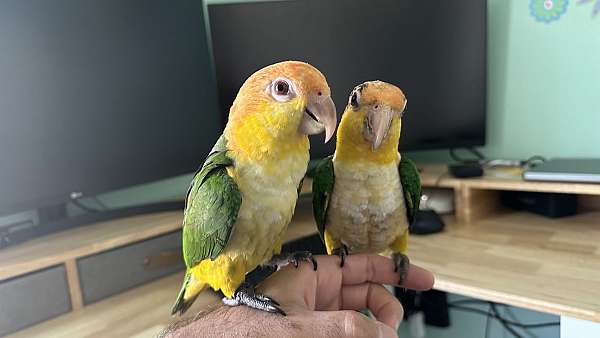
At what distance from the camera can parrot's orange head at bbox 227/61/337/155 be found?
20.8 inches

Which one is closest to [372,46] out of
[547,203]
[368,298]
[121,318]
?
[547,203]

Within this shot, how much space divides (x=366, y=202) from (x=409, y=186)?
0.25ft

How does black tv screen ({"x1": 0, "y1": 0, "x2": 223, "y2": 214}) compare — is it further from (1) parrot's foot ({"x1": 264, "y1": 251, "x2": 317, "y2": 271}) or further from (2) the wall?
(2) the wall

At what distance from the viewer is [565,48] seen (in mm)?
1357

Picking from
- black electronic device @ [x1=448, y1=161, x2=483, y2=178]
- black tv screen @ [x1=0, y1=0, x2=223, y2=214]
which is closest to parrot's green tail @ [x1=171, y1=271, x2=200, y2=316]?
black tv screen @ [x1=0, y1=0, x2=223, y2=214]

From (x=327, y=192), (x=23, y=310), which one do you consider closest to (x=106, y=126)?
(x=23, y=310)

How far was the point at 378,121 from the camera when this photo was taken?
2.09 ft

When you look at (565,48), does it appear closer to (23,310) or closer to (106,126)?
(106,126)

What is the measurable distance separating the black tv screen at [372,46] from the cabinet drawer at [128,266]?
446mm

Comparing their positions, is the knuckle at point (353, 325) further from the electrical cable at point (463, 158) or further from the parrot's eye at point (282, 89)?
the electrical cable at point (463, 158)

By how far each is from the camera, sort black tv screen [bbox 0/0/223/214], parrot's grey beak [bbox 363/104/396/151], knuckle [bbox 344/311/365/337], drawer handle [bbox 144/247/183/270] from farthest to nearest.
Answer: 1. drawer handle [bbox 144/247/183/270]
2. black tv screen [bbox 0/0/223/214]
3. parrot's grey beak [bbox 363/104/396/151]
4. knuckle [bbox 344/311/365/337]

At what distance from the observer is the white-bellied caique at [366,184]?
0.65 m

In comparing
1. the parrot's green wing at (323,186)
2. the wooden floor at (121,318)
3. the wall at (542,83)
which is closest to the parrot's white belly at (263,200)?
the parrot's green wing at (323,186)

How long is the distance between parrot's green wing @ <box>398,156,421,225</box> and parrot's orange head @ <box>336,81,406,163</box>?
4cm
